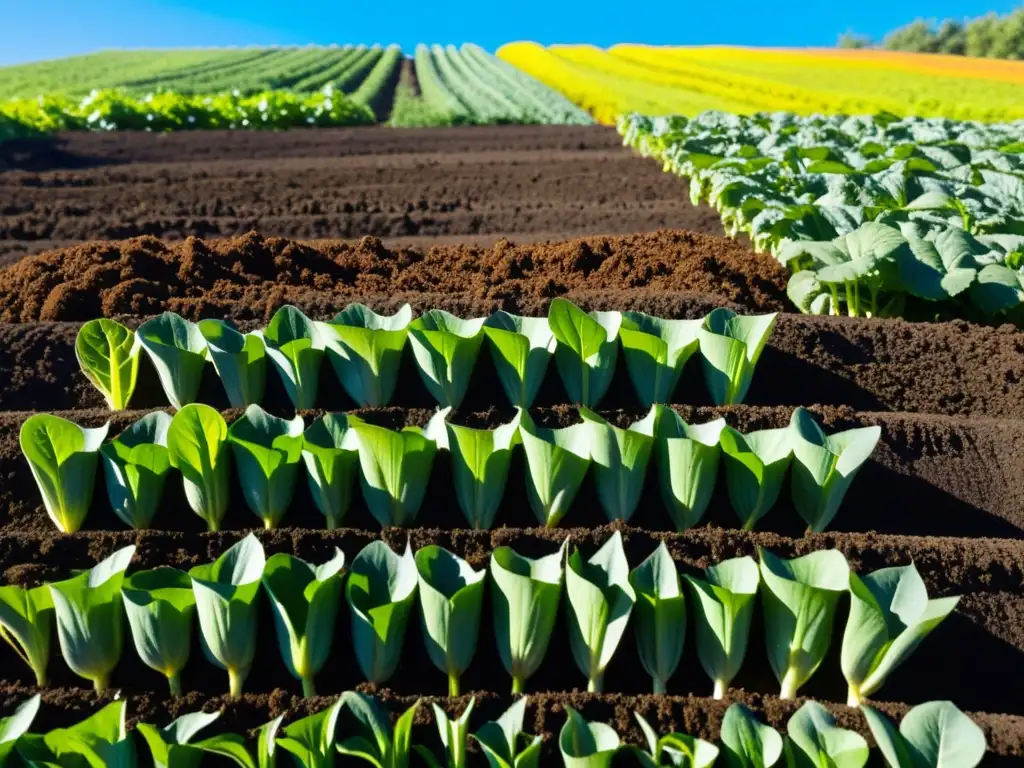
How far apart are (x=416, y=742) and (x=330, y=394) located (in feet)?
4.63

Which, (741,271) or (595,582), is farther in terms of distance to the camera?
(741,271)

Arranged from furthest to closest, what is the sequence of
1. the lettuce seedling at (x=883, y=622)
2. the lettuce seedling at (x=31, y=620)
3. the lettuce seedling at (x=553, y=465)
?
the lettuce seedling at (x=553, y=465)
the lettuce seedling at (x=31, y=620)
the lettuce seedling at (x=883, y=622)

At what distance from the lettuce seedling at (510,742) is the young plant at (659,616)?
0.37 m

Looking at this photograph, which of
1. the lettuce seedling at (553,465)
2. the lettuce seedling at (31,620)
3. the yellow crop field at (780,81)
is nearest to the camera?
the lettuce seedling at (31,620)

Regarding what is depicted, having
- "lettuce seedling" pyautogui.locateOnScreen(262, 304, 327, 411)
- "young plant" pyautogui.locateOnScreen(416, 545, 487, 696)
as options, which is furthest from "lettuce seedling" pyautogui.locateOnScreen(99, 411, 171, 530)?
"young plant" pyautogui.locateOnScreen(416, 545, 487, 696)

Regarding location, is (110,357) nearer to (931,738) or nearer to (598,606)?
(598,606)

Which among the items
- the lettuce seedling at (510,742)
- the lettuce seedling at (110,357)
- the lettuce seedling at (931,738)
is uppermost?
the lettuce seedling at (110,357)

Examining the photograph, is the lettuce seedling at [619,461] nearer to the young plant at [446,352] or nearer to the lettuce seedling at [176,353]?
the young plant at [446,352]

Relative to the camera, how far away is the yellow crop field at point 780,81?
1967cm

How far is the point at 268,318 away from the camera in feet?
10.9

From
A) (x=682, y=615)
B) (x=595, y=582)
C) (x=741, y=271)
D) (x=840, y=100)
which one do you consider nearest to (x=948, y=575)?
(x=682, y=615)

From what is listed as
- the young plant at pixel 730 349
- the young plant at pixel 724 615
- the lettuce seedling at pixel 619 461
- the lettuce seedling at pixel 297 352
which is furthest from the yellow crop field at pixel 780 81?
the young plant at pixel 724 615

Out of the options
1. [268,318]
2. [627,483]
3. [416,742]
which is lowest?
[416,742]

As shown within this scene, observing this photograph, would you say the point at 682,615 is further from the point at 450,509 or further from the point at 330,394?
the point at 330,394
